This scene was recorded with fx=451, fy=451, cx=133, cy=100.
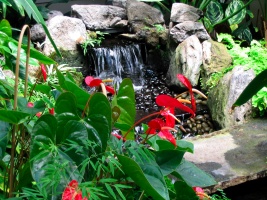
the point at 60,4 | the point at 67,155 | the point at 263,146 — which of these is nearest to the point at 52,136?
the point at 67,155

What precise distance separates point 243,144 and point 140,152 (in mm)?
2830

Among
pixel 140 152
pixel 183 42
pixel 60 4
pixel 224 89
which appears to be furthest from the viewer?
pixel 60 4

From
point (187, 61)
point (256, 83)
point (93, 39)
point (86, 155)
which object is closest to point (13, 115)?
point (86, 155)

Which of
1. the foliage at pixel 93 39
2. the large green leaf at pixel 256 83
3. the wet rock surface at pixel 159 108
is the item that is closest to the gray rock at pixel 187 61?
the wet rock surface at pixel 159 108

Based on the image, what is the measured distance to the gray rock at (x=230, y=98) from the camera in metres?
4.63

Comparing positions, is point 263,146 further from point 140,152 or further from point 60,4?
point 60,4

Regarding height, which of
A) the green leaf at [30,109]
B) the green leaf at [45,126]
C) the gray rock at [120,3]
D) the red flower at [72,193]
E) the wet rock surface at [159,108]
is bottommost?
the wet rock surface at [159,108]

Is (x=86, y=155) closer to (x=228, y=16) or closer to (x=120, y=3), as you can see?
(x=228, y=16)

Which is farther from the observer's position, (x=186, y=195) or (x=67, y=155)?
(x=186, y=195)

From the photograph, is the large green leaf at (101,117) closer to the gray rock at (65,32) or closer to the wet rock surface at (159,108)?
the wet rock surface at (159,108)

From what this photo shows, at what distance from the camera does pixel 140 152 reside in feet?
4.07

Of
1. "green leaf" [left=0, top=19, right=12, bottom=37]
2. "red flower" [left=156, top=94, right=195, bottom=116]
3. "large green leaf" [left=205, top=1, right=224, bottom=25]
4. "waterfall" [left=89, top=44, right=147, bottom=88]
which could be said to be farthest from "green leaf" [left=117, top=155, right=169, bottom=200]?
"large green leaf" [left=205, top=1, right=224, bottom=25]

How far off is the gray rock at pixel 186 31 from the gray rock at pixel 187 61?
0.24 m

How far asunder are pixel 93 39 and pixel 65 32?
1.55 feet
